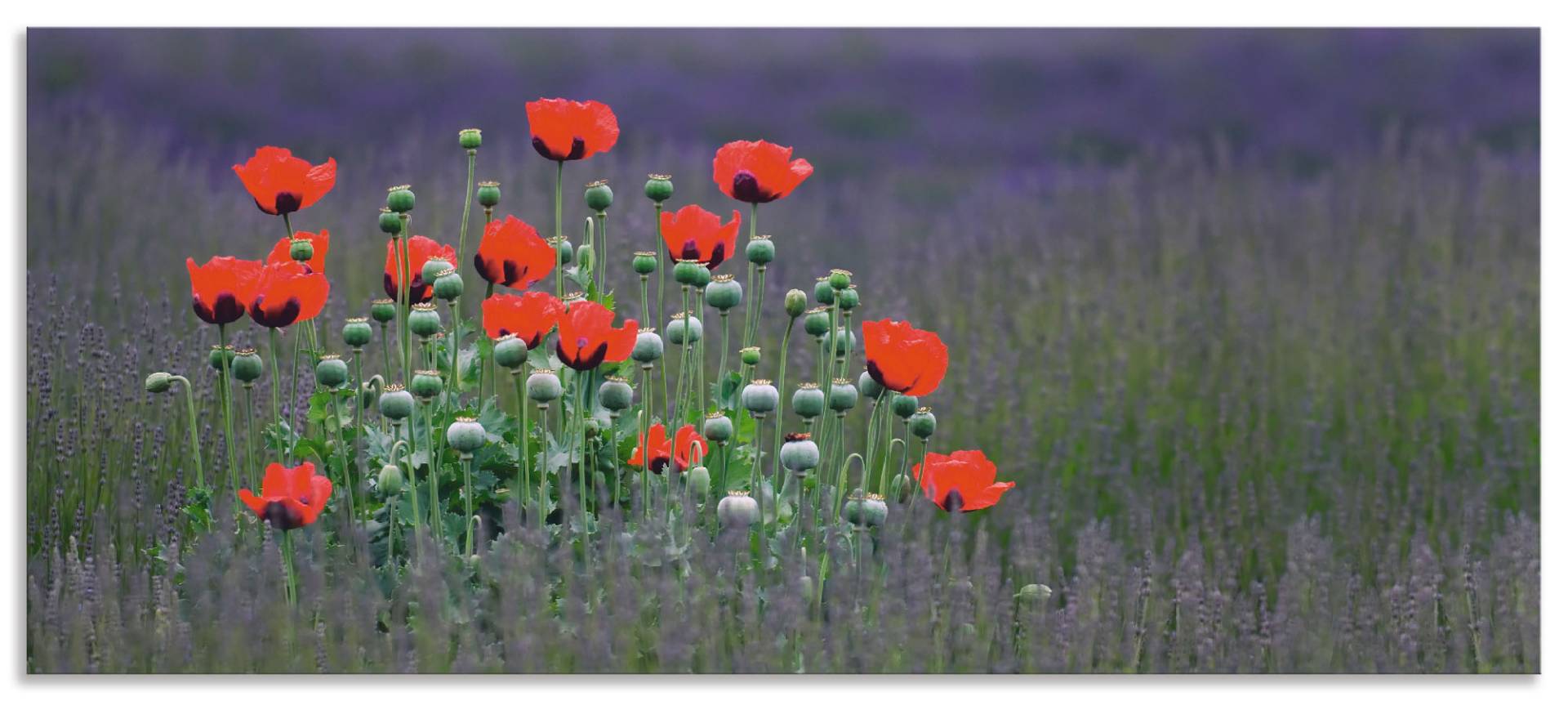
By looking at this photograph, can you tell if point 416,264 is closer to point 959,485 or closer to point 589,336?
point 589,336

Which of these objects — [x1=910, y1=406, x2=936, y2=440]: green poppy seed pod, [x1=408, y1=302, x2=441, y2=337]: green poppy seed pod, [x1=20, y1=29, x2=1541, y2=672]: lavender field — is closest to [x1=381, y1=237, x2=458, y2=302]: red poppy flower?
[x1=20, y1=29, x2=1541, y2=672]: lavender field

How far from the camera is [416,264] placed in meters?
2.53

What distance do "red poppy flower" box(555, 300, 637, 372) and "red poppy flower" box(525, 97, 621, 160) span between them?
0.83 ft

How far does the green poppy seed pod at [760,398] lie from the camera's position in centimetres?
231

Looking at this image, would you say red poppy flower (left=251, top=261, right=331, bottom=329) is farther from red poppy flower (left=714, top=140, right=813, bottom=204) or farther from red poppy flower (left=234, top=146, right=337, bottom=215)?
red poppy flower (left=714, top=140, right=813, bottom=204)

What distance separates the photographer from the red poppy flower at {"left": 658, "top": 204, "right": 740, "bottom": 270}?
8.05ft

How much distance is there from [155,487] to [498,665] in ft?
2.54

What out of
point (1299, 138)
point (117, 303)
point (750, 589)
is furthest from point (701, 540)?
point (1299, 138)

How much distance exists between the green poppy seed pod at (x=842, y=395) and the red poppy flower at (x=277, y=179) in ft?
2.46

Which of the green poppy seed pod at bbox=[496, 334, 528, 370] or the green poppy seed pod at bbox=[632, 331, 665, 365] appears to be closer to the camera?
the green poppy seed pod at bbox=[496, 334, 528, 370]

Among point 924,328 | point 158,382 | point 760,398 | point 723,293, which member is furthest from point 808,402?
point 924,328

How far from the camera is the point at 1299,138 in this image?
137 inches

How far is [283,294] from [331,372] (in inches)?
4.6

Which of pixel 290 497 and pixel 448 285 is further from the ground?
pixel 448 285
